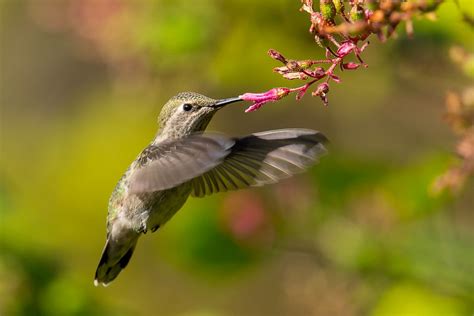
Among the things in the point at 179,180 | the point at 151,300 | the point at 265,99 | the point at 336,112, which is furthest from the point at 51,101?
the point at 265,99

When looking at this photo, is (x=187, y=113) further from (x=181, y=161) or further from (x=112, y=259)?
(x=112, y=259)

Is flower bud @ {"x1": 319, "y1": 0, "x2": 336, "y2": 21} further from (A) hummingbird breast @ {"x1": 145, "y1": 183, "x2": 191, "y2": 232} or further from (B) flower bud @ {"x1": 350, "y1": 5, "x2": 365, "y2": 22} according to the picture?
(A) hummingbird breast @ {"x1": 145, "y1": 183, "x2": 191, "y2": 232}

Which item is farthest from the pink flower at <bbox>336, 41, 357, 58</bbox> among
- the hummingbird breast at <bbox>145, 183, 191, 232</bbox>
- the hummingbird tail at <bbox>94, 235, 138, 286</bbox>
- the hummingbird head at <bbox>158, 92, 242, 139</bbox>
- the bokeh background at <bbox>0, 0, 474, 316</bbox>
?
the hummingbird tail at <bbox>94, 235, 138, 286</bbox>

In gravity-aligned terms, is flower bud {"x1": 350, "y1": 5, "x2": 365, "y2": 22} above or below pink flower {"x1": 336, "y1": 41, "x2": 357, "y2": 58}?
above

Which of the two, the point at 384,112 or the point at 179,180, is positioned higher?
the point at 179,180


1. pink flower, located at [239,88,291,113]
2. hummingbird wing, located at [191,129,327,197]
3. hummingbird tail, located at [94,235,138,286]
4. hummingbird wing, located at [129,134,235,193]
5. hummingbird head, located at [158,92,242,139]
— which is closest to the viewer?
pink flower, located at [239,88,291,113]

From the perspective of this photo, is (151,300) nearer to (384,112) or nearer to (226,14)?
(384,112)

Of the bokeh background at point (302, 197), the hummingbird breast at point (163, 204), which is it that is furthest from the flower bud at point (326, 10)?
the hummingbird breast at point (163, 204)
